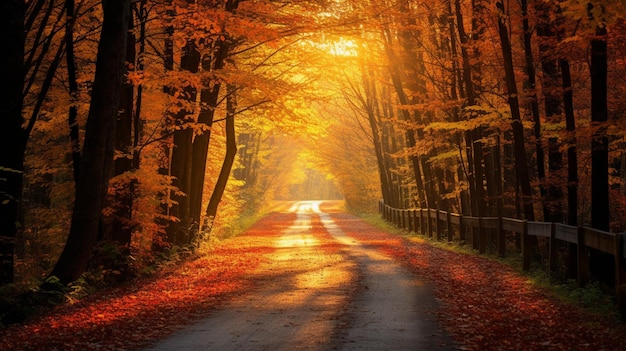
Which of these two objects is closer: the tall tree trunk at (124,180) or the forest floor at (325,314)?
the forest floor at (325,314)

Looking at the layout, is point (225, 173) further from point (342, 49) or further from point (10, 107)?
point (10, 107)

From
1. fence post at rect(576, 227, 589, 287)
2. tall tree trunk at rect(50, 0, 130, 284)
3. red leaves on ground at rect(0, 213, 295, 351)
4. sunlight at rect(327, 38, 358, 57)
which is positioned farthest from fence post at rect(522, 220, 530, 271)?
tall tree trunk at rect(50, 0, 130, 284)

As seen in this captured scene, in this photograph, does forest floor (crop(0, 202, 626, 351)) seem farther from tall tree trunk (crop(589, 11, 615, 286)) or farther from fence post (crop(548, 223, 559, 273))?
tall tree trunk (crop(589, 11, 615, 286))

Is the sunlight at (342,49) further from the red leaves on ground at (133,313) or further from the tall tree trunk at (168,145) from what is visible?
the red leaves on ground at (133,313)

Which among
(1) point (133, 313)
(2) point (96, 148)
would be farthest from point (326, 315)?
(2) point (96, 148)

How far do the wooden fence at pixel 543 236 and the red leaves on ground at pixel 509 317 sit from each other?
66 cm

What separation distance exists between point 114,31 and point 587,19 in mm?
8257

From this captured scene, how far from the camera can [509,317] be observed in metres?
9.77

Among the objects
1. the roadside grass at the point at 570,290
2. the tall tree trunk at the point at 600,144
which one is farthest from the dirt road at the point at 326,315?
the tall tree trunk at the point at 600,144

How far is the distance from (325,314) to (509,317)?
2.74 meters

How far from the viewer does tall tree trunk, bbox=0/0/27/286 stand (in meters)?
11.1

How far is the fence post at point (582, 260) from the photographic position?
37.8 feet

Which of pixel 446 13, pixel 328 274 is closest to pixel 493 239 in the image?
pixel 446 13

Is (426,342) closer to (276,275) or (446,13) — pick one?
(276,275)
